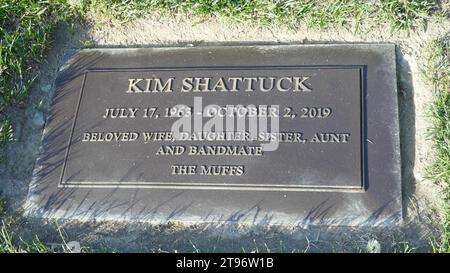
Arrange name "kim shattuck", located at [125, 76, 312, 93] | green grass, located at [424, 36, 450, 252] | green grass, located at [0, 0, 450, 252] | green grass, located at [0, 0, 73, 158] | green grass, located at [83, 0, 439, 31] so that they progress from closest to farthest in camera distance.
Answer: green grass, located at [424, 36, 450, 252]
green grass, located at [0, 0, 450, 252]
name "kim shattuck", located at [125, 76, 312, 93]
green grass, located at [83, 0, 439, 31]
green grass, located at [0, 0, 73, 158]

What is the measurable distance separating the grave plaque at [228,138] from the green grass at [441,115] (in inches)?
9.0

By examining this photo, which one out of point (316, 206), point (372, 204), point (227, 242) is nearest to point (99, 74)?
point (227, 242)

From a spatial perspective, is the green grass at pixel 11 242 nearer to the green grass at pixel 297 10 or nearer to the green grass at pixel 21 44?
the green grass at pixel 21 44

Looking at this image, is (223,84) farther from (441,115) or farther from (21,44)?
(21,44)

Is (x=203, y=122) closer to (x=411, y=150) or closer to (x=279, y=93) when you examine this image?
(x=279, y=93)

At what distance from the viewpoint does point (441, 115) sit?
10.1 feet

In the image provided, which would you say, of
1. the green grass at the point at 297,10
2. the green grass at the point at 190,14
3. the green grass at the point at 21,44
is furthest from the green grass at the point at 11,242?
the green grass at the point at 297,10

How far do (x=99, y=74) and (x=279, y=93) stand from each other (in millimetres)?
1201

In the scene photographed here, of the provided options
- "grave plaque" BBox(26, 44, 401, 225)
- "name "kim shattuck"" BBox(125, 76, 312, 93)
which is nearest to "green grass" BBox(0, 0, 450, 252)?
"grave plaque" BBox(26, 44, 401, 225)

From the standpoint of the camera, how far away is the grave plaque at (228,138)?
295 cm

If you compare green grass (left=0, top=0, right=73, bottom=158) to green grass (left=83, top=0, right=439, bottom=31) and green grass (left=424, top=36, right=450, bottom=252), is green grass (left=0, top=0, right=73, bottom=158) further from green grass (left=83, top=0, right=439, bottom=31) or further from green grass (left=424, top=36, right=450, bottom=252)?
green grass (left=424, top=36, right=450, bottom=252)

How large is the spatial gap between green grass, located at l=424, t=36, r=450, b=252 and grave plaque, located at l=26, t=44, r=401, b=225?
23 cm

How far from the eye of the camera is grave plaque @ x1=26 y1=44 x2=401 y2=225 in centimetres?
295

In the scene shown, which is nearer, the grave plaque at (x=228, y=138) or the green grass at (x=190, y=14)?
the grave plaque at (x=228, y=138)
